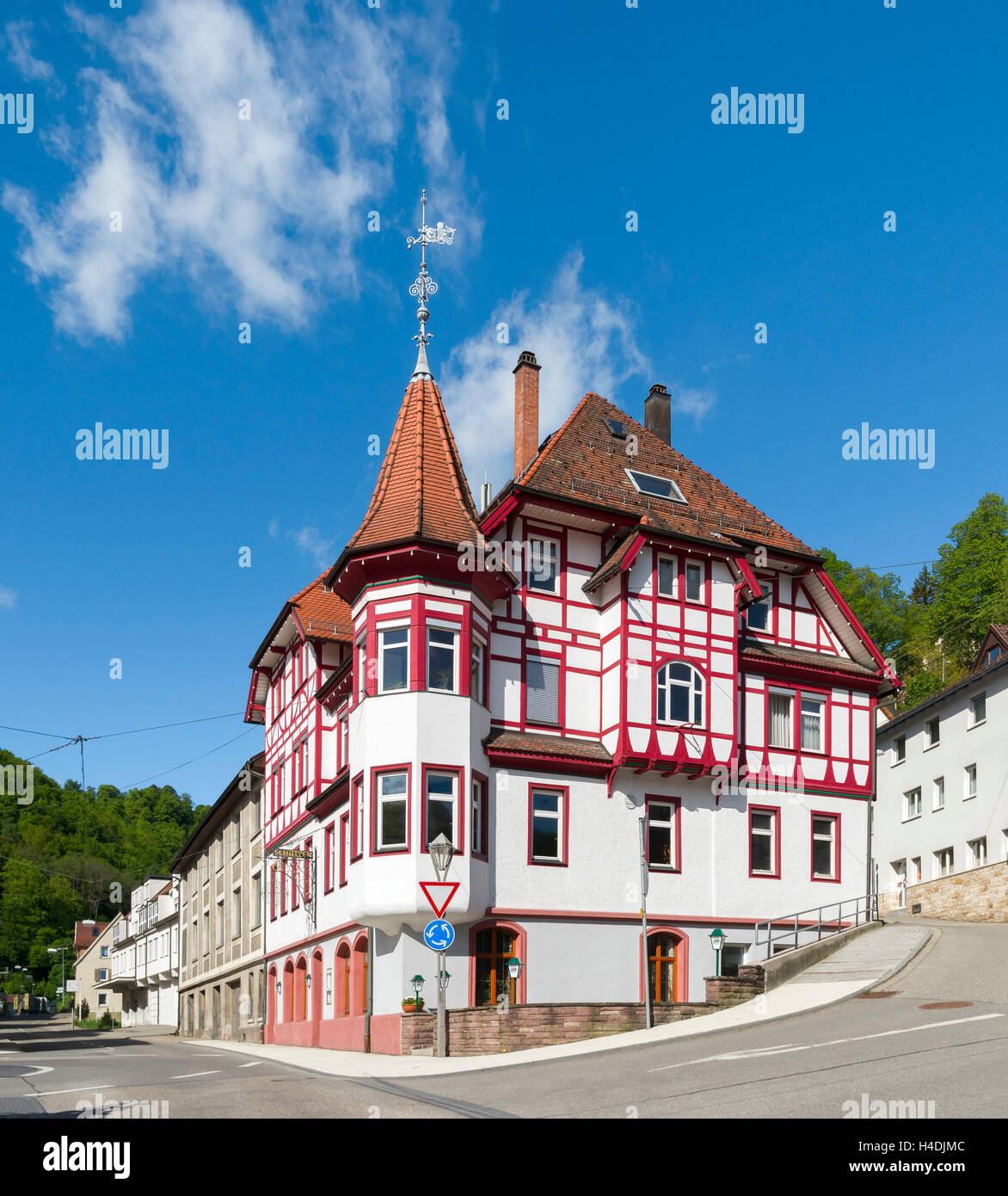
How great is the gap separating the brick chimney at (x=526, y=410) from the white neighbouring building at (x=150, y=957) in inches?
1701

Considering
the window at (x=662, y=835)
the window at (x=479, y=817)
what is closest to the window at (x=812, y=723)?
the window at (x=662, y=835)

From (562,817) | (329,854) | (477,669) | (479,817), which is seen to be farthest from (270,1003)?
(477,669)

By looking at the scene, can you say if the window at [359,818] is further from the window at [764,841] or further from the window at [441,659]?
the window at [764,841]

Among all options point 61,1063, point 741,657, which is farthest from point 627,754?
point 61,1063

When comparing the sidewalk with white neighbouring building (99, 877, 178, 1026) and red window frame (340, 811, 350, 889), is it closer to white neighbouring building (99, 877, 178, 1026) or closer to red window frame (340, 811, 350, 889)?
red window frame (340, 811, 350, 889)

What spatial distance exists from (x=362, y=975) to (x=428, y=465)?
11.8 m

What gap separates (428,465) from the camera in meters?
30.3

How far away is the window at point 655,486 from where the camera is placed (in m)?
33.8

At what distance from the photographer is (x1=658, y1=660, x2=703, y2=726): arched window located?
31391mm

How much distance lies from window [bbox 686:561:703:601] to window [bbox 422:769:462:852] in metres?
8.50

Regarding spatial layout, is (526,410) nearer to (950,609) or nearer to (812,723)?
(812,723)

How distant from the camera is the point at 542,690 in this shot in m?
31.1

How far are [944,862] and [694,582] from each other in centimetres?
1744

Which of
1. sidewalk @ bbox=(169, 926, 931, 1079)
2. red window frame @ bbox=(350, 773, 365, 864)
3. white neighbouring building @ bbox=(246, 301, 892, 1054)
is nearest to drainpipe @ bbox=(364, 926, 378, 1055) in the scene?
white neighbouring building @ bbox=(246, 301, 892, 1054)
